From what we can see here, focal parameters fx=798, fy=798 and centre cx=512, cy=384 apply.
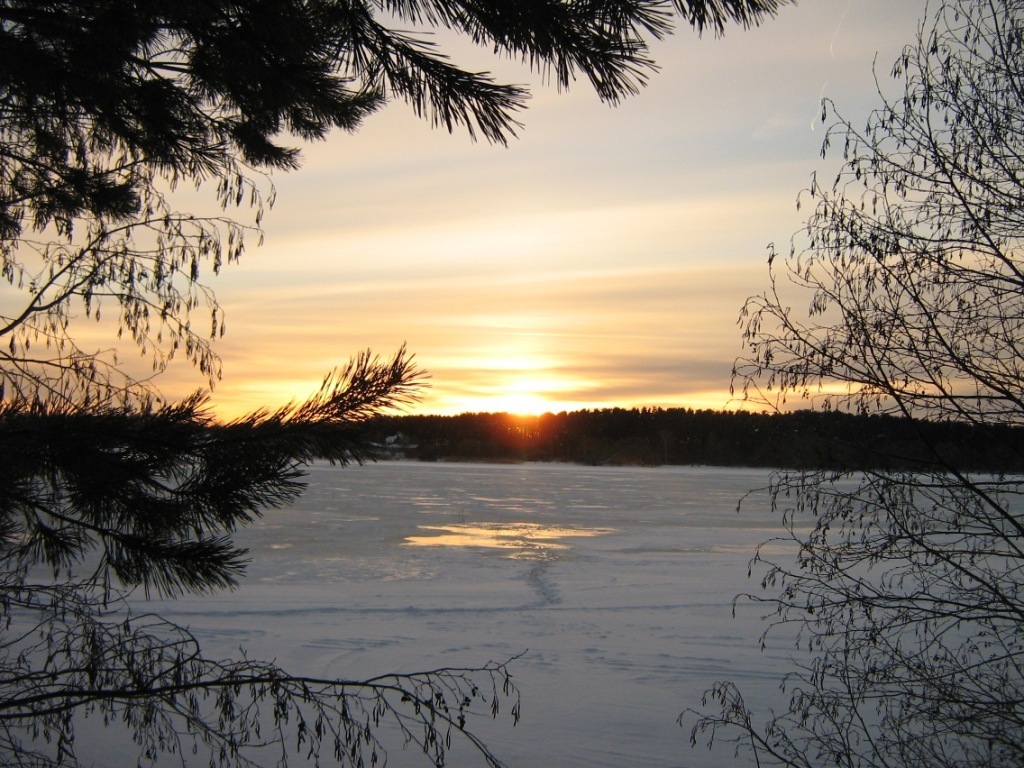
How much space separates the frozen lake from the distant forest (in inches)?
97.5

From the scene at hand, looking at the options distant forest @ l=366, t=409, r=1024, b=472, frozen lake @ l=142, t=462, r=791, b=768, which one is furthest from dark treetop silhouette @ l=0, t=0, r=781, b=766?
frozen lake @ l=142, t=462, r=791, b=768

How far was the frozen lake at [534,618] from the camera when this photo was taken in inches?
275

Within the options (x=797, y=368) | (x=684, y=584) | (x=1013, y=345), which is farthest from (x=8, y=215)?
(x=684, y=584)

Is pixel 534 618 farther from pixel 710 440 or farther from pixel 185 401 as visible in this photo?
pixel 710 440

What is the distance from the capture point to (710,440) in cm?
7325

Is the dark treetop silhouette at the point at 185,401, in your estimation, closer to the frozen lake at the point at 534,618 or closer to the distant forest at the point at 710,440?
the distant forest at the point at 710,440

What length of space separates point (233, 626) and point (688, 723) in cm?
554

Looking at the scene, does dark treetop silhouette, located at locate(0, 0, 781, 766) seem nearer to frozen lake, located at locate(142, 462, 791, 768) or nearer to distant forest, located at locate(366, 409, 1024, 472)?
distant forest, located at locate(366, 409, 1024, 472)

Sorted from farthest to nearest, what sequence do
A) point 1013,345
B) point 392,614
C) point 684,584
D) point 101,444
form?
1. point 684,584
2. point 392,614
3. point 1013,345
4. point 101,444

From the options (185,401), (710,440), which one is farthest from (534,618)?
(710,440)

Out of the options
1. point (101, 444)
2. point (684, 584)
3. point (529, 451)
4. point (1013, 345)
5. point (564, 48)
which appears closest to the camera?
point (101, 444)

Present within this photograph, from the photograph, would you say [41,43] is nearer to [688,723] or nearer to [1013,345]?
[1013,345]

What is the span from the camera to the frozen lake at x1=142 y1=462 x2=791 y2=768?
698 cm

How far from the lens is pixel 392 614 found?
10453 millimetres
